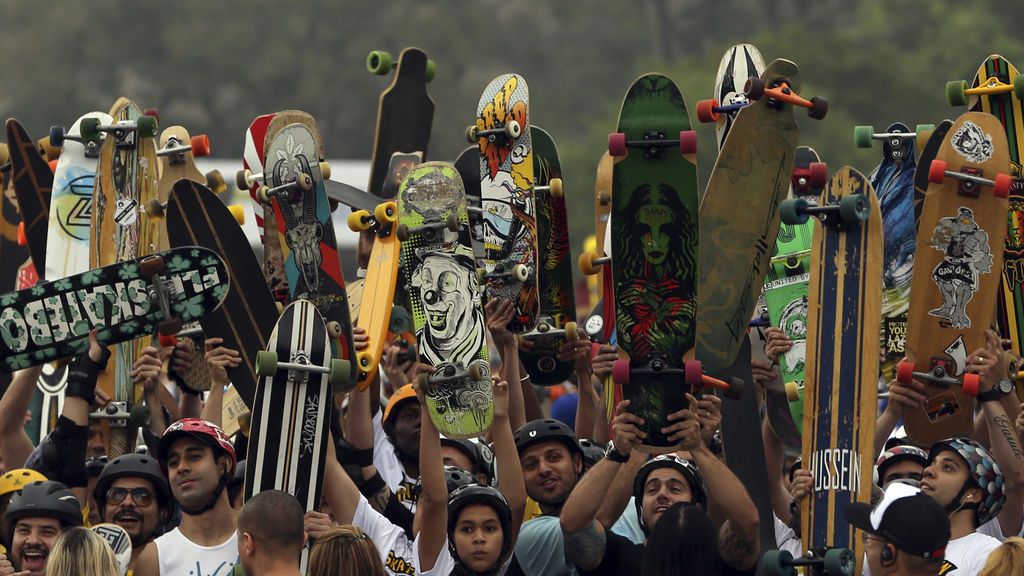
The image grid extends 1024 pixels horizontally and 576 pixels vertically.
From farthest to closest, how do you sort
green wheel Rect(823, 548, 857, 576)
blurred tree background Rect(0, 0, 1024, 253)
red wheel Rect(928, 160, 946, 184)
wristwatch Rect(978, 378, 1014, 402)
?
1. blurred tree background Rect(0, 0, 1024, 253)
2. red wheel Rect(928, 160, 946, 184)
3. wristwatch Rect(978, 378, 1014, 402)
4. green wheel Rect(823, 548, 857, 576)

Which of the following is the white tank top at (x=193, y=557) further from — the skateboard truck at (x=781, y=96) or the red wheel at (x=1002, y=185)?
the red wheel at (x=1002, y=185)

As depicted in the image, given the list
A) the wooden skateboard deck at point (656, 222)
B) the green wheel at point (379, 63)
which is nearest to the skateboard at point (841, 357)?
the wooden skateboard deck at point (656, 222)

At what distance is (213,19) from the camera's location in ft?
126

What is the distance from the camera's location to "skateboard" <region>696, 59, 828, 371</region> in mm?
6082

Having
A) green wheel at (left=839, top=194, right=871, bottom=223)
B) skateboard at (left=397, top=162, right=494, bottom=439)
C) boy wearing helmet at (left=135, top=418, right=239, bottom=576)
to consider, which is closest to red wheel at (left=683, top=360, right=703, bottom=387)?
green wheel at (left=839, top=194, right=871, bottom=223)

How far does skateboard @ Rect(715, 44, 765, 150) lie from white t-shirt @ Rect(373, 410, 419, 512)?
1722 millimetres

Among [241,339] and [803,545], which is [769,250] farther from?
[241,339]

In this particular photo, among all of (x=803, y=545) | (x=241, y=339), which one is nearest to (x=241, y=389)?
(x=241, y=339)

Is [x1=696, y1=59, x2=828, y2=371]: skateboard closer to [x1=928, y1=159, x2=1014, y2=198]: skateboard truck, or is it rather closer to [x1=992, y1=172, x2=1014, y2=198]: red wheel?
[x1=928, y1=159, x2=1014, y2=198]: skateboard truck

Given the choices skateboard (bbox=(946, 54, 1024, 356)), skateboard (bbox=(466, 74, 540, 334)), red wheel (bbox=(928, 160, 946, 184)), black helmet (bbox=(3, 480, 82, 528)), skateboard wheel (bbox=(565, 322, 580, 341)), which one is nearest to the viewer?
black helmet (bbox=(3, 480, 82, 528))

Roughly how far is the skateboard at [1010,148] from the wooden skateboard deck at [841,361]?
0.84 metres

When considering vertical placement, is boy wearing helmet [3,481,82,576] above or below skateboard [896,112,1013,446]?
below

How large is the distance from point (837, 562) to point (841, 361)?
2.42 feet

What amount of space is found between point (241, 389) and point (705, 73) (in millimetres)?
25124
